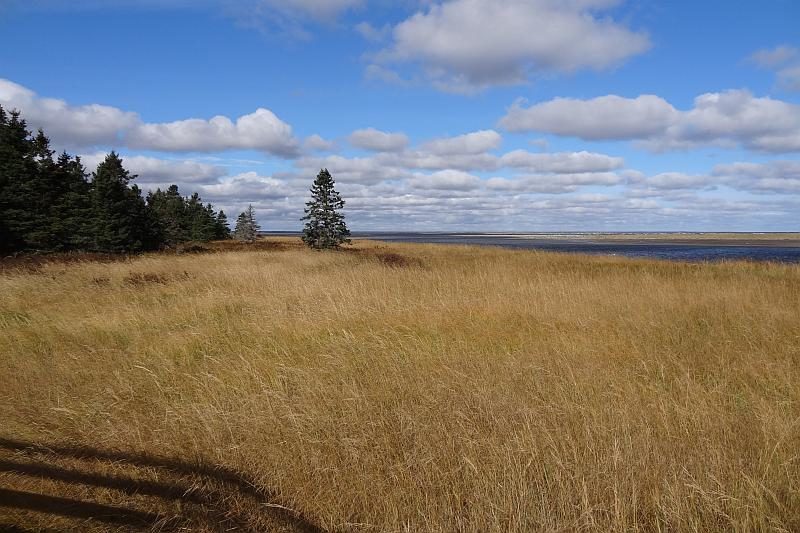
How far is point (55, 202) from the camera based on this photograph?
2662 centimetres

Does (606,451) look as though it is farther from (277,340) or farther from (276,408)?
(277,340)

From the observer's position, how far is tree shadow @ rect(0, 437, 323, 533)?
2.31 meters

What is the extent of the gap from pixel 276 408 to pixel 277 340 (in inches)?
78.4

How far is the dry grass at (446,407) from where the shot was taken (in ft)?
7.45

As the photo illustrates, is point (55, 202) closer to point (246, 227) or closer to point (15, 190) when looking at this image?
point (15, 190)

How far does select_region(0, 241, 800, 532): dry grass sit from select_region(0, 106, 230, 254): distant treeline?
23.2 m

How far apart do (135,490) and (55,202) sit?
32.3 metres

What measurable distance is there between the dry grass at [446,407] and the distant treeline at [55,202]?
23.2 metres

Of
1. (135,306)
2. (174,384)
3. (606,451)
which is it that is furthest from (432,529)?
(135,306)

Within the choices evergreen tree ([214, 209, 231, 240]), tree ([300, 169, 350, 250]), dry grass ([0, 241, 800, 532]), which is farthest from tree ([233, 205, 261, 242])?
dry grass ([0, 241, 800, 532])

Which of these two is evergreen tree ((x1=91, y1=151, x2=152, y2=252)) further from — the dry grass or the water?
the water

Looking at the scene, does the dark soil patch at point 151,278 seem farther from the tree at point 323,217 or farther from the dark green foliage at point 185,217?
the dark green foliage at point 185,217

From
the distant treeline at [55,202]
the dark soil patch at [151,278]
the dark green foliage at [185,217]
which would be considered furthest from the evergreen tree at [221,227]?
the dark soil patch at [151,278]

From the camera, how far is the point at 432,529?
2104 mm
